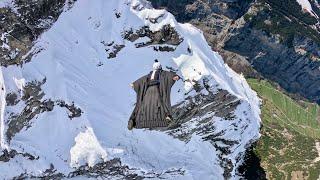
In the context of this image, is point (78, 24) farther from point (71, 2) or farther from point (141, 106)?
point (141, 106)

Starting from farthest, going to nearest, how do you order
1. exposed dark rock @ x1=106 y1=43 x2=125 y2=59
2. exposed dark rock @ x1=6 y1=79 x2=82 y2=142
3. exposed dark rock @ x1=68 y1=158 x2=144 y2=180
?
exposed dark rock @ x1=106 y1=43 x2=125 y2=59, exposed dark rock @ x1=68 y1=158 x2=144 y2=180, exposed dark rock @ x1=6 y1=79 x2=82 y2=142

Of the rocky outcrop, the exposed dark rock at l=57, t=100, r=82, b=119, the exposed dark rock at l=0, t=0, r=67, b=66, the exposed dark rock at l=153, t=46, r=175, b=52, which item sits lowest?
the exposed dark rock at l=57, t=100, r=82, b=119

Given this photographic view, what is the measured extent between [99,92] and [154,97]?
175 feet

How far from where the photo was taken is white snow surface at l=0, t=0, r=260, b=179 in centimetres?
14212

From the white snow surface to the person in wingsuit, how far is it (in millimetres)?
43669

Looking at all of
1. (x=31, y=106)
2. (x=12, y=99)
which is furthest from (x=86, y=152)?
(x=12, y=99)

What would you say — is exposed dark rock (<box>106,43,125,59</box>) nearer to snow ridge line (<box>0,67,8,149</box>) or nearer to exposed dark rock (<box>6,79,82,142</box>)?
exposed dark rock (<box>6,79,82,142</box>)

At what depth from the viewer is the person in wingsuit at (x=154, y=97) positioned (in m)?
95.2

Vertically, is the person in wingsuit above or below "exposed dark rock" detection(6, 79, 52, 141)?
above

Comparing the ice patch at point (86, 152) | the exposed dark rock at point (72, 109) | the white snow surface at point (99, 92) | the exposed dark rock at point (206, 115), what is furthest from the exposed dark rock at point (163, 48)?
the ice patch at point (86, 152)

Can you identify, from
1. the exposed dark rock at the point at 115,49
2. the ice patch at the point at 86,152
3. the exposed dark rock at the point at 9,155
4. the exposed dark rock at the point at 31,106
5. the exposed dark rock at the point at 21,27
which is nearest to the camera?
the exposed dark rock at the point at 9,155

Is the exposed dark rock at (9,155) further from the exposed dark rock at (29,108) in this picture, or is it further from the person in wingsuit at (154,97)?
the person in wingsuit at (154,97)

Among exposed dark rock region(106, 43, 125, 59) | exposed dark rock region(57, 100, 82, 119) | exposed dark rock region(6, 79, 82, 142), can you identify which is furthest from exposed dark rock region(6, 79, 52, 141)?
exposed dark rock region(106, 43, 125, 59)

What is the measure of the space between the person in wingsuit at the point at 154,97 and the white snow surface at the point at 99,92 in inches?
1719
